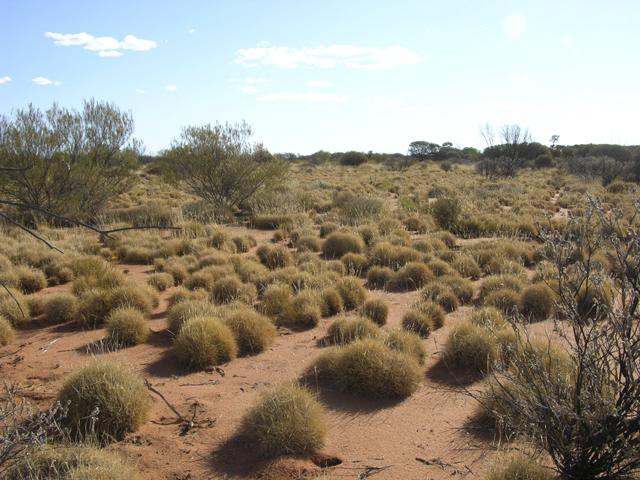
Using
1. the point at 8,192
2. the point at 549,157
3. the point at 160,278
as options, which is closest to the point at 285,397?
the point at 160,278

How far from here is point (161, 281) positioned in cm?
1080

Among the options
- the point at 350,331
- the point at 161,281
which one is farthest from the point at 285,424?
the point at 161,281

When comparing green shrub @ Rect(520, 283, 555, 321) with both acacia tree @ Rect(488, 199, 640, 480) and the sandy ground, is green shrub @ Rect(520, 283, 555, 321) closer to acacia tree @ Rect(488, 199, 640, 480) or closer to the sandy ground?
the sandy ground

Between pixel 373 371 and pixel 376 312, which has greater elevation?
pixel 376 312

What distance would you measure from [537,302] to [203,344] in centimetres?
554

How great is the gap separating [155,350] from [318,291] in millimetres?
3062

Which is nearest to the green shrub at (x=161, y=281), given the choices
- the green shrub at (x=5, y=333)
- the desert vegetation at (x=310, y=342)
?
the desert vegetation at (x=310, y=342)

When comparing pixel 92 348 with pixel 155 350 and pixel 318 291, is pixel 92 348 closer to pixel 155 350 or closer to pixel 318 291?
pixel 155 350

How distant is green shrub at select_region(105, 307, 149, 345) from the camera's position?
7.75m

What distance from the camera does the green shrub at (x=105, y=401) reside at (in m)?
5.15

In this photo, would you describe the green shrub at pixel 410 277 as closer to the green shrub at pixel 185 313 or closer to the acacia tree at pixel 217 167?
the green shrub at pixel 185 313

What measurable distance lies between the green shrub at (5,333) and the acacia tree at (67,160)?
33.2 ft

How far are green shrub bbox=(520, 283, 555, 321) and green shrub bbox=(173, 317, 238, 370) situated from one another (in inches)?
194

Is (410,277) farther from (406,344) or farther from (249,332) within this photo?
(249,332)
